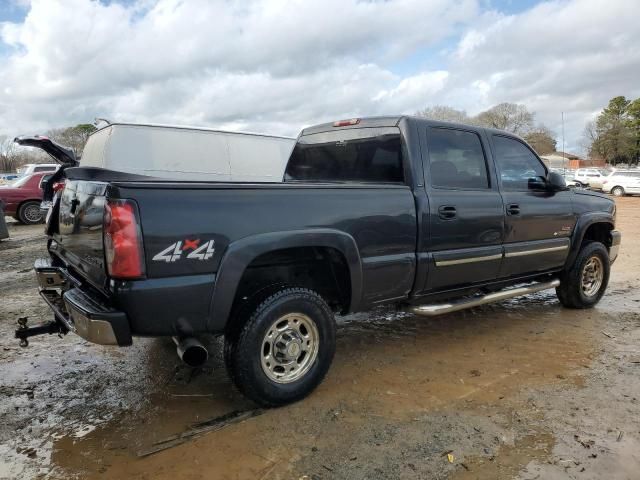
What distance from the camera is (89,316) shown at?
105 inches

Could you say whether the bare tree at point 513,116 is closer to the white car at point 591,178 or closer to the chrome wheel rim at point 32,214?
the white car at point 591,178

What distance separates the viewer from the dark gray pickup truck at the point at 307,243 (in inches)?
106

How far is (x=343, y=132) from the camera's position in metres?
4.46

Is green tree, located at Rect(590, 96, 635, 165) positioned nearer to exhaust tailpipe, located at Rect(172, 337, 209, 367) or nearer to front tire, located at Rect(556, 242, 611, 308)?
front tire, located at Rect(556, 242, 611, 308)

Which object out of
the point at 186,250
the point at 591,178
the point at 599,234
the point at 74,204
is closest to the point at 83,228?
the point at 74,204

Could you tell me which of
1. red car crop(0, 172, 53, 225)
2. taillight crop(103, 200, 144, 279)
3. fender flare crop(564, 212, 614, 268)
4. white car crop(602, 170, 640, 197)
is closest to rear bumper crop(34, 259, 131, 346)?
taillight crop(103, 200, 144, 279)

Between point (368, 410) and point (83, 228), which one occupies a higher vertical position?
point (83, 228)

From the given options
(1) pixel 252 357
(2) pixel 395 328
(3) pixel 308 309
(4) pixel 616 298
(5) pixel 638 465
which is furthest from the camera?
(4) pixel 616 298

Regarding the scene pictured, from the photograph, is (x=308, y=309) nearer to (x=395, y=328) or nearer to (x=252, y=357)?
(x=252, y=357)

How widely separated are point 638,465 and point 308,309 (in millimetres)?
2007

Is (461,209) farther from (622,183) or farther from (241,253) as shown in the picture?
(622,183)

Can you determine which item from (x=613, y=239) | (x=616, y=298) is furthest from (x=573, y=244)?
(x=616, y=298)

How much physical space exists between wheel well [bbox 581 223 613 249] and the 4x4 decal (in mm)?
4442

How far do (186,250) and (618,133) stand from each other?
235 feet
